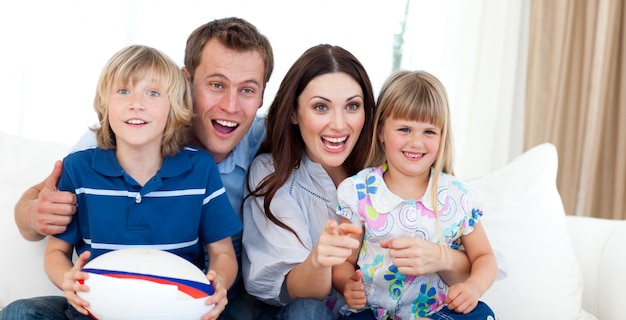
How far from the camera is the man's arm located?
67.8 inches

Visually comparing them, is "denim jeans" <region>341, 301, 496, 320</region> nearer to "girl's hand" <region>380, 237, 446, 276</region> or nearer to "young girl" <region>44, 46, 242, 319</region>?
"girl's hand" <region>380, 237, 446, 276</region>

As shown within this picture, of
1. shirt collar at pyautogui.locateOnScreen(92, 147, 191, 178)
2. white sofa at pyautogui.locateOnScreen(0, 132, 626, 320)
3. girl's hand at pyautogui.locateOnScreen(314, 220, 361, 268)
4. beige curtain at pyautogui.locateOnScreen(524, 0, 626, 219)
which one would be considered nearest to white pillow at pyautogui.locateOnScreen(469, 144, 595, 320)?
white sofa at pyautogui.locateOnScreen(0, 132, 626, 320)

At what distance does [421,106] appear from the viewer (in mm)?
1848

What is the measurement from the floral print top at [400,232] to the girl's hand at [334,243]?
24 centimetres

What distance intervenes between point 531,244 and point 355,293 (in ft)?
2.12

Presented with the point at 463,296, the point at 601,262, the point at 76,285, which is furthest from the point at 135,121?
the point at 601,262

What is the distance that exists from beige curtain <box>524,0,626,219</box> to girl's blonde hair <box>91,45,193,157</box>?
2260 millimetres

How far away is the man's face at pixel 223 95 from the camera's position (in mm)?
2021

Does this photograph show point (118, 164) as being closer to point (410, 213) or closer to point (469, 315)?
point (410, 213)

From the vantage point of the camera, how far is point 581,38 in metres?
3.73

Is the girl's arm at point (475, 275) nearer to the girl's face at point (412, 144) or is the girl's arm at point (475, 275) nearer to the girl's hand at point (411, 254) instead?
the girl's hand at point (411, 254)

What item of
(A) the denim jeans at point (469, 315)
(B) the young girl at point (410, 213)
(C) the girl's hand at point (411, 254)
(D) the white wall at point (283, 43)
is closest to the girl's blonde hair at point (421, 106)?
(B) the young girl at point (410, 213)

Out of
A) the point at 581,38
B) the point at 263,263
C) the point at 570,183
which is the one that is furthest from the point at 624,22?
the point at 263,263

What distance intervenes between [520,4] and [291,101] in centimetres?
203
